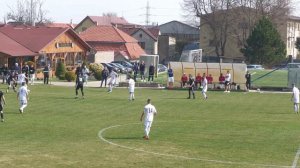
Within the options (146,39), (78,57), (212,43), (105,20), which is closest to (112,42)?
(146,39)

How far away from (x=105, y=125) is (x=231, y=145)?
749 cm

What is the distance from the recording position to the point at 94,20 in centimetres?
14350

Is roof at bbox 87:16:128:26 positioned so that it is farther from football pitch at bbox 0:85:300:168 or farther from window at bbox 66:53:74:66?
football pitch at bbox 0:85:300:168

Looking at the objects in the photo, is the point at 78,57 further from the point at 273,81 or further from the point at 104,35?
the point at 273,81

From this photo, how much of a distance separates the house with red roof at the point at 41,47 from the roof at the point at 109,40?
71.5 feet

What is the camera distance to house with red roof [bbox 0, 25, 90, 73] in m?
64.4

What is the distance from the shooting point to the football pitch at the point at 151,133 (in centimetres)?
2183

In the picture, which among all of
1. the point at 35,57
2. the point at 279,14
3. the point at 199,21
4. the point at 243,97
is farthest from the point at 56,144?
the point at 199,21

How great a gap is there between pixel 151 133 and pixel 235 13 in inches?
3098

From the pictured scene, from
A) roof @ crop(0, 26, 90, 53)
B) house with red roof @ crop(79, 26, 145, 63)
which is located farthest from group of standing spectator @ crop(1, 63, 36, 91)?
house with red roof @ crop(79, 26, 145, 63)

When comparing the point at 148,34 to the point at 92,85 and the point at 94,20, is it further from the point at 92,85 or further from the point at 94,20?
the point at 92,85

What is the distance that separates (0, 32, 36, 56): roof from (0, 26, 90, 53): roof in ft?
2.82

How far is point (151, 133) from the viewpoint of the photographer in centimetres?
2836

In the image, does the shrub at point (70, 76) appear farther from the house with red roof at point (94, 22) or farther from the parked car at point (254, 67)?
the house with red roof at point (94, 22)
